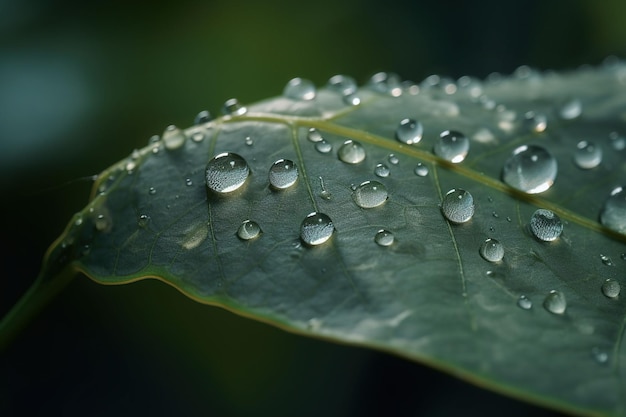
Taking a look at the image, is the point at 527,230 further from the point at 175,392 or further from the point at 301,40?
the point at 301,40

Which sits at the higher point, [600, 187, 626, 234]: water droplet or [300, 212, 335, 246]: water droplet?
[300, 212, 335, 246]: water droplet

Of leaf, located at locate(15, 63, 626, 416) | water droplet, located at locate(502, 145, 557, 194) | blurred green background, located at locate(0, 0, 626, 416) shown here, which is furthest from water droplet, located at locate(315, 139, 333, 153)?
blurred green background, located at locate(0, 0, 626, 416)

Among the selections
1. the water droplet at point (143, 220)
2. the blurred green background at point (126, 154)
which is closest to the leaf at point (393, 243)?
the water droplet at point (143, 220)

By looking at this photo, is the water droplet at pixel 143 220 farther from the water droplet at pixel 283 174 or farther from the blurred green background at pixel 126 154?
the blurred green background at pixel 126 154

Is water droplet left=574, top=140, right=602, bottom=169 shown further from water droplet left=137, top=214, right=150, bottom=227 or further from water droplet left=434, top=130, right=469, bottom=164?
water droplet left=137, top=214, right=150, bottom=227

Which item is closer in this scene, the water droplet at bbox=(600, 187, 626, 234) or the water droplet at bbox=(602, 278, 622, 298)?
the water droplet at bbox=(602, 278, 622, 298)

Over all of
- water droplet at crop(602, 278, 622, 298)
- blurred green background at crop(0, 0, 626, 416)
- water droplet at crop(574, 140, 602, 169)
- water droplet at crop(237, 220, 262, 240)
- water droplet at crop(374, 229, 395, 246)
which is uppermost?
water droplet at crop(237, 220, 262, 240)
